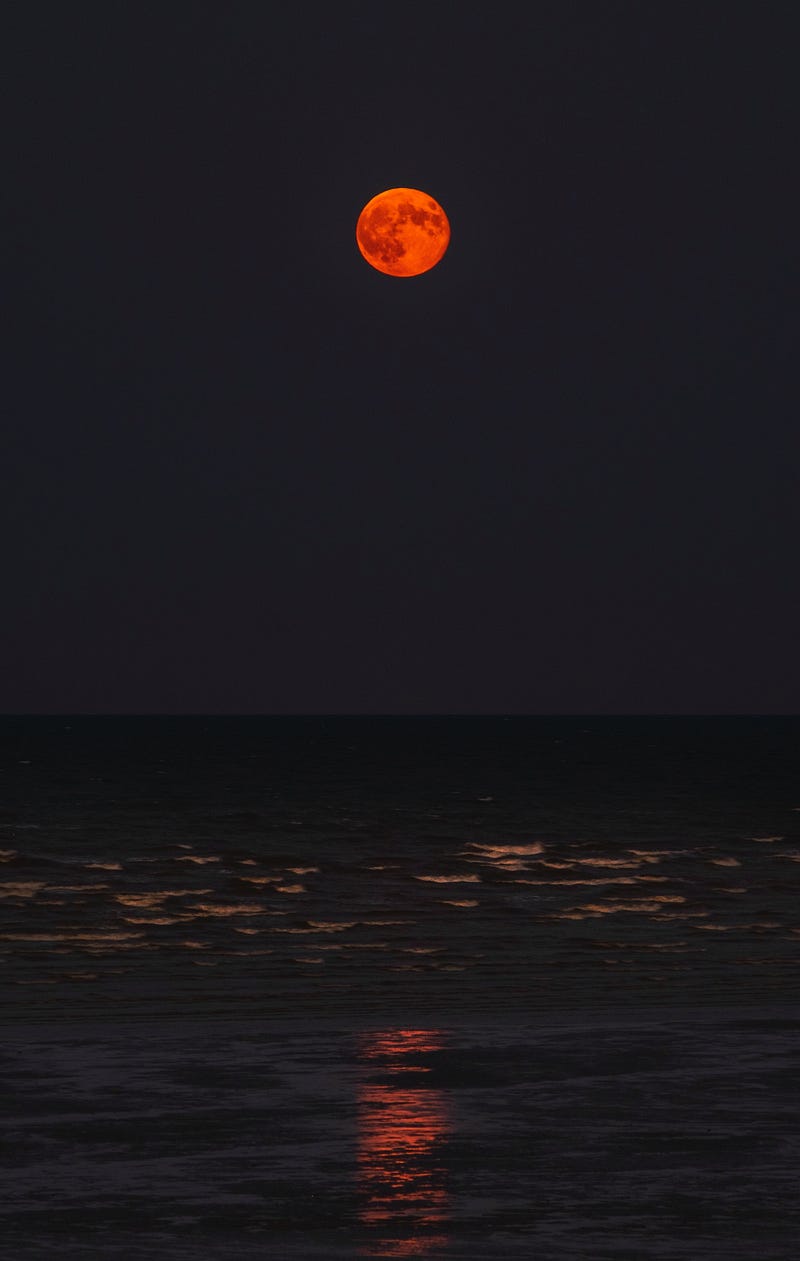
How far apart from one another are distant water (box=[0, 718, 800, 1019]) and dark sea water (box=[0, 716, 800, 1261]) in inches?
6.2

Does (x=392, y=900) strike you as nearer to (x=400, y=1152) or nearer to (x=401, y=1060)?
(x=401, y=1060)

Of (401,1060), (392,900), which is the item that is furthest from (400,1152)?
(392,900)

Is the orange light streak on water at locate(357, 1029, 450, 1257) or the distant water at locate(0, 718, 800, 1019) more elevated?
the orange light streak on water at locate(357, 1029, 450, 1257)

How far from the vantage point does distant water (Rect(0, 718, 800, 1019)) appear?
24234mm

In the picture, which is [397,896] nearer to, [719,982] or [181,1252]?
[719,982]

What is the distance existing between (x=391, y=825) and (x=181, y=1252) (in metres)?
66.6

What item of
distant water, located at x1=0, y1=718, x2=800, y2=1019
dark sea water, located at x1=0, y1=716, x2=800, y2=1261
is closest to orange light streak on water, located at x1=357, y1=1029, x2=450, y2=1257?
dark sea water, located at x1=0, y1=716, x2=800, y2=1261

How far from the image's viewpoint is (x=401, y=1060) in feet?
53.0

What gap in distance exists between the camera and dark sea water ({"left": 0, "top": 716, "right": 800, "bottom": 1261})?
11070 mm

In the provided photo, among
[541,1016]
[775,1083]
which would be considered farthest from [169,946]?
[775,1083]

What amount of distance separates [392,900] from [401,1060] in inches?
992

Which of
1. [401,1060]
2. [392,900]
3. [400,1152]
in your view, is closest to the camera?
Result: [400,1152]

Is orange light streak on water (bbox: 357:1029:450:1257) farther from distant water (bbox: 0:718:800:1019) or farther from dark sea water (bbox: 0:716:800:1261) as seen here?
distant water (bbox: 0:718:800:1019)

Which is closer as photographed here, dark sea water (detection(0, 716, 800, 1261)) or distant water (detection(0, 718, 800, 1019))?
dark sea water (detection(0, 716, 800, 1261))
